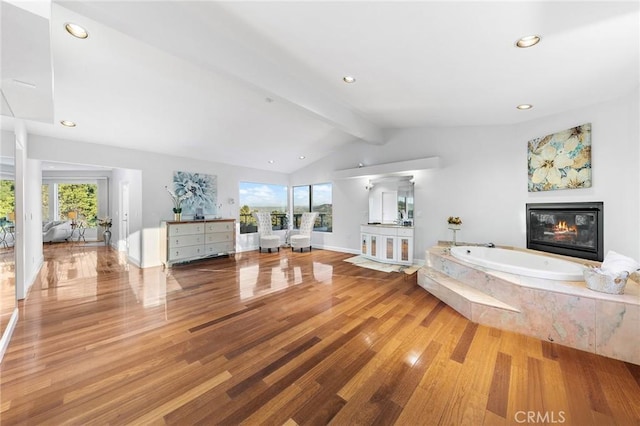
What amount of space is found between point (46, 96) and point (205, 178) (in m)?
4.37

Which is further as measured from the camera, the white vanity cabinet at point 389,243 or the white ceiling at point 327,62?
the white vanity cabinet at point 389,243

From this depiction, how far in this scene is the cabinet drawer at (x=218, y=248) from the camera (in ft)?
19.4

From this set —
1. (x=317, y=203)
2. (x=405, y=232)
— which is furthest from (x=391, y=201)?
(x=317, y=203)

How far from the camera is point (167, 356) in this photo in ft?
6.98

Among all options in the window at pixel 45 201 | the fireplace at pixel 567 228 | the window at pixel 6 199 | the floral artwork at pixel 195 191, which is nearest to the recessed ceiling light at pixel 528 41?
the fireplace at pixel 567 228

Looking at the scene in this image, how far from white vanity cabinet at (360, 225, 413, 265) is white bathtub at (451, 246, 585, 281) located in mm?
1244

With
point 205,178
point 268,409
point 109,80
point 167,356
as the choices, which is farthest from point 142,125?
point 268,409

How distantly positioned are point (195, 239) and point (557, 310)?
6.14 metres

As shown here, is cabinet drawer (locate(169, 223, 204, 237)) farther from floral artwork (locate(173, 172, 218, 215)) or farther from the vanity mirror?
the vanity mirror

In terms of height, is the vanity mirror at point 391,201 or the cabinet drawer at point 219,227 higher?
the vanity mirror at point 391,201

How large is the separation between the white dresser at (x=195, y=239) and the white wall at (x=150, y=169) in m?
0.26

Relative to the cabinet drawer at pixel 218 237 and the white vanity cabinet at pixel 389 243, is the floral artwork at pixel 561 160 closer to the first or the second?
the white vanity cabinet at pixel 389 243

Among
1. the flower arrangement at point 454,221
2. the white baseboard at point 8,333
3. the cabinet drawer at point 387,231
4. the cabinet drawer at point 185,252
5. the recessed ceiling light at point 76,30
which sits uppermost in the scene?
the recessed ceiling light at point 76,30

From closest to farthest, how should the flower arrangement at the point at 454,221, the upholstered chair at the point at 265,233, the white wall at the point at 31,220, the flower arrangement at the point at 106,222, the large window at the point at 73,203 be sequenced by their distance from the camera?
the white wall at the point at 31,220 → the flower arrangement at the point at 454,221 → the upholstered chair at the point at 265,233 → the flower arrangement at the point at 106,222 → the large window at the point at 73,203
